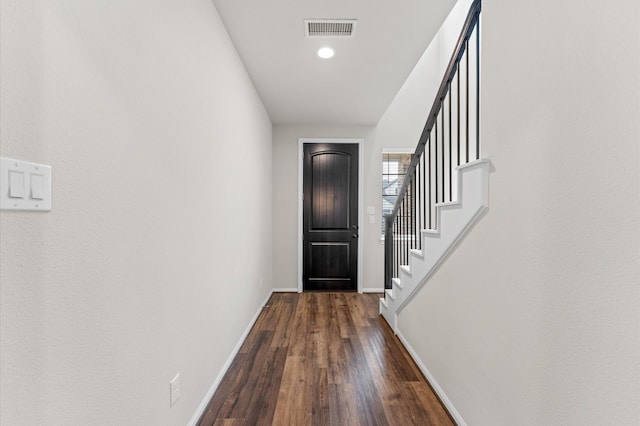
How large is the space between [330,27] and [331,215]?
111 inches

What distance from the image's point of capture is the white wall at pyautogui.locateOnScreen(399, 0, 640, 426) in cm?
89

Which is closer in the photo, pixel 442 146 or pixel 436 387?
pixel 436 387

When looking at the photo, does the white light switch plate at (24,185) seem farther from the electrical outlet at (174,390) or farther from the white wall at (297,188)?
the white wall at (297,188)

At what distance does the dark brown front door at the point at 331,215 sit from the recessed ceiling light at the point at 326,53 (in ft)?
6.78

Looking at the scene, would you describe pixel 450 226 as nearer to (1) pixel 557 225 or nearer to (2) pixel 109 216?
(1) pixel 557 225

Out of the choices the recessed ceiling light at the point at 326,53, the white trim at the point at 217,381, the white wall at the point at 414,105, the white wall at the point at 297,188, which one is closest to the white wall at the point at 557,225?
the recessed ceiling light at the point at 326,53

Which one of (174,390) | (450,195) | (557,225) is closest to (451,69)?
(450,195)

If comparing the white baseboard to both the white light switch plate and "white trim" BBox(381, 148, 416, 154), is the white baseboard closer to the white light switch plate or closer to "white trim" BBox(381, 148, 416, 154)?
the white light switch plate

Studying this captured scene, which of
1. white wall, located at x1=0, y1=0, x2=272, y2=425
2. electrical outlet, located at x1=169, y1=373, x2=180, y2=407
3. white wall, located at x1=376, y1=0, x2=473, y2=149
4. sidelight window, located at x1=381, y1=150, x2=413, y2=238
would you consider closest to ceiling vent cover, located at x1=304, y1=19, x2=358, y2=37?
white wall, located at x1=0, y1=0, x2=272, y2=425

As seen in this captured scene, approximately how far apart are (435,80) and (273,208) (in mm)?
3078

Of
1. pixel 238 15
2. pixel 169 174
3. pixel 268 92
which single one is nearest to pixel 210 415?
pixel 169 174

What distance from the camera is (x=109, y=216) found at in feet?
3.47

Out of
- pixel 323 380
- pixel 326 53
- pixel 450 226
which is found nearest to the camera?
pixel 450 226

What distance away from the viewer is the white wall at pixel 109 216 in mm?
761
